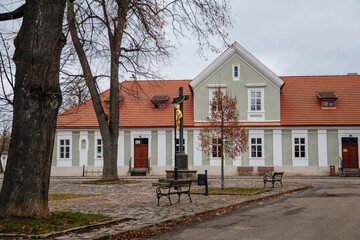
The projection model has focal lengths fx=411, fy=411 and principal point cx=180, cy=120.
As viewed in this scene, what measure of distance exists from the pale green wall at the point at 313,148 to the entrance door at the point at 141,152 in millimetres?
13131

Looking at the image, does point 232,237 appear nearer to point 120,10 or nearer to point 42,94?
point 42,94

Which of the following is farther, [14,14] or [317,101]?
[317,101]

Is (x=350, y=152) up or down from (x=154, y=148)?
down

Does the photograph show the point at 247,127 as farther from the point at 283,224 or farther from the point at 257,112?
the point at 283,224

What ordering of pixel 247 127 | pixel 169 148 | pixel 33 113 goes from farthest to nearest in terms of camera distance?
pixel 169 148 → pixel 247 127 → pixel 33 113

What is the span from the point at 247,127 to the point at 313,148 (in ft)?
17.8

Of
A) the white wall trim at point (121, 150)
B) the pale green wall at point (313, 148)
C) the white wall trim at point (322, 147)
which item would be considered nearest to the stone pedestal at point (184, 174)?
the white wall trim at point (121, 150)

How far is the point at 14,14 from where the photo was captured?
929cm

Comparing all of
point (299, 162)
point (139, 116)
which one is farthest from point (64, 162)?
point (299, 162)

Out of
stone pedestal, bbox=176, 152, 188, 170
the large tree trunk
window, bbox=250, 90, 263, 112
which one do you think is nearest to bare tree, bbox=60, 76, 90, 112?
the large tree trunk

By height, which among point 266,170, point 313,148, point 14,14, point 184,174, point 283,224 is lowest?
point 283,224

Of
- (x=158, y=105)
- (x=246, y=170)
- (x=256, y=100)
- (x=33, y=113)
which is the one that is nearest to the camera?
(x=33, y=113)

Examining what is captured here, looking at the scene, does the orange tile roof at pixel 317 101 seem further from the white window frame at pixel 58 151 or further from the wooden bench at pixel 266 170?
the white window frame at pixel 58 151

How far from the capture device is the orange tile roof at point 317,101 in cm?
3247
